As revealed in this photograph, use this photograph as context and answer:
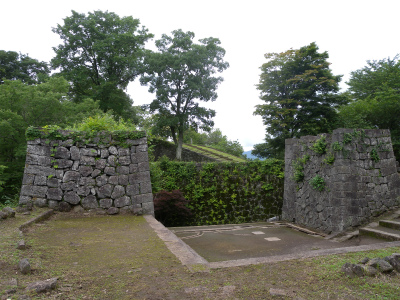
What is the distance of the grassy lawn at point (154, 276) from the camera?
2.42 m

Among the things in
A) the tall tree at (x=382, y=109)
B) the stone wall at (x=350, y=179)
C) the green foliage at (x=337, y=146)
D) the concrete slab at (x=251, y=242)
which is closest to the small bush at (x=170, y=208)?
the concrete slab at (x=251, y=242)

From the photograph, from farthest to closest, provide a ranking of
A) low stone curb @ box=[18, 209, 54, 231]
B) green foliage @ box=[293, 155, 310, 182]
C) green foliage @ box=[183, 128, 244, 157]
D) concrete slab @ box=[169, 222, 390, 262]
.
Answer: green foliage @ box=[183, 128, 244, 157] < green foliage @ box=[293, 155, 310, 182] < concrete slab @ box=[169, 222, 390, 262] < low stone curb @ box=[18, 209, 54, 231]

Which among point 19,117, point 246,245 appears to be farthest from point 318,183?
point 19,117

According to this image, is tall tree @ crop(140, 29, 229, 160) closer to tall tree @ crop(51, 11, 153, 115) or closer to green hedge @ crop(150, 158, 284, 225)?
tall tree @ crop(51, 11, 153, 115)

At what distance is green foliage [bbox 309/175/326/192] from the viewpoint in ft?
23.5

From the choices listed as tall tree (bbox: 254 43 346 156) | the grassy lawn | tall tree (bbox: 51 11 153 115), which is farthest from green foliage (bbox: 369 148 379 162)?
tall tree (bbox: 51 11 153 115)

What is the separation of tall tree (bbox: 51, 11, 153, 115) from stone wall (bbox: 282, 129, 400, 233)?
1571 centimetres

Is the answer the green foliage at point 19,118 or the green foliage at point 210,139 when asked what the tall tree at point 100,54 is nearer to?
the green foliage at point 19,118

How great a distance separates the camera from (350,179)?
6.60m

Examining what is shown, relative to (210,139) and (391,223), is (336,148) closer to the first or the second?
(391,223)

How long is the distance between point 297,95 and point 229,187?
7.94 meters

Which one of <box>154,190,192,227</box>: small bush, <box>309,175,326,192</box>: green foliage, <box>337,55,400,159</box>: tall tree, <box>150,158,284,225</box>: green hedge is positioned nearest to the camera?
<box>309,175,326,192</box>: green foliage

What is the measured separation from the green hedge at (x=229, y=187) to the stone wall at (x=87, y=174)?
11.5ft

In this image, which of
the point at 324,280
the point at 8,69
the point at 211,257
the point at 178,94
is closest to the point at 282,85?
the point at 178,94
